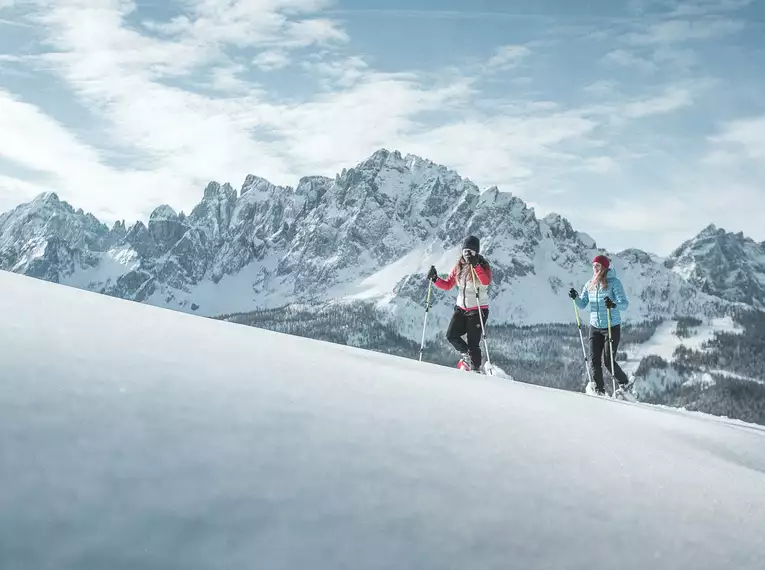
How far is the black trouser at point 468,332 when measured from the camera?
10.5 m

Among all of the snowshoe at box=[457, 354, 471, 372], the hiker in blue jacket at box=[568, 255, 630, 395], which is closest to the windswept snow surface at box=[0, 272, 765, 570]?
the snowshoe at box=[457, 354, 471, 372]

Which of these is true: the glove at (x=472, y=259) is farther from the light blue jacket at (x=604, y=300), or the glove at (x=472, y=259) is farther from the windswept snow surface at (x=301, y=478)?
the windswept snow surface at (x=301, y=478)

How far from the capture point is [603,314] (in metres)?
10.8

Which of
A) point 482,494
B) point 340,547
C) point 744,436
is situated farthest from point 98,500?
point 744,436

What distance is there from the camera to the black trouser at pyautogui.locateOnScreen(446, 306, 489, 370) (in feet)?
34.4

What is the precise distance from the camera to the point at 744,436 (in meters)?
4.97

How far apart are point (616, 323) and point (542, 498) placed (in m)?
9.66

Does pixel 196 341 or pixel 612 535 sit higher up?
pixel 196 341

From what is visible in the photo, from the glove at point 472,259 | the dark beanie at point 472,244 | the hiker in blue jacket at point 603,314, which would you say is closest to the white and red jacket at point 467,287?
the glove at point 472,259

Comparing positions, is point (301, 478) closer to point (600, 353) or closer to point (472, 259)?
point (472, 259)

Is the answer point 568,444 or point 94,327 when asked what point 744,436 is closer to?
point 568,444

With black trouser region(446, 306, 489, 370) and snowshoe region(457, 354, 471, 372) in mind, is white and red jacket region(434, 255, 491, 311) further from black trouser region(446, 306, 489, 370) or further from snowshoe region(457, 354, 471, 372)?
snowshoe region(457, 354, 471, 372)

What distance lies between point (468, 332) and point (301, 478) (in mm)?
9049

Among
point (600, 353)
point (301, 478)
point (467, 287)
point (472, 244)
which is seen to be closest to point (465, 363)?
point (467, 287)
